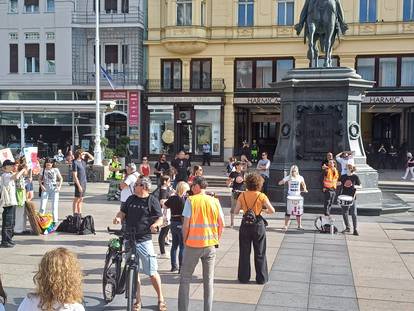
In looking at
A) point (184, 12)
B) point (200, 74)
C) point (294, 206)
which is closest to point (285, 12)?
point (184, 12)

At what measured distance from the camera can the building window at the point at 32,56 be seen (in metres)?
36.0

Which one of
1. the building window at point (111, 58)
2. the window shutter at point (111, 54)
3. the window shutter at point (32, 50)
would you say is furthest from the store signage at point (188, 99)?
the window shutter at point (32, 50)

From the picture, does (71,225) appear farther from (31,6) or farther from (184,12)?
(31,6)

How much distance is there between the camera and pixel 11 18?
3612 cm

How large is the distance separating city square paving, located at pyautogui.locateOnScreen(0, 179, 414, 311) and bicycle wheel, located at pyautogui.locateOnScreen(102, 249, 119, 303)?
15 centimetres

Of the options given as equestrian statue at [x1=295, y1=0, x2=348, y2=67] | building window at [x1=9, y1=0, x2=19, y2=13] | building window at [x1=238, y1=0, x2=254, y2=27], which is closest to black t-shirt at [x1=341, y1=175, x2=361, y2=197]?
equestrian statue at [x1=295, y1=0, x2=348, y2=67]

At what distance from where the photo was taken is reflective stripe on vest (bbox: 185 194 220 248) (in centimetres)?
602

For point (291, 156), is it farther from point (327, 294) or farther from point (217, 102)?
point (217, 102)

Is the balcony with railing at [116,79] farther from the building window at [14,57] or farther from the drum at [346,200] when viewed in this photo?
the drum at [346,200]

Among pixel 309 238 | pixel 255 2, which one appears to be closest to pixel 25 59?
pixel 255 2

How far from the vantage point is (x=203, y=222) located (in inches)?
240

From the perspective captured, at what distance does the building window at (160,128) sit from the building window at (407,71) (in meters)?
15.3

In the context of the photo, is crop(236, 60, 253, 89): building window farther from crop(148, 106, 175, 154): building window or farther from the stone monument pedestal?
the stone monument pedestal

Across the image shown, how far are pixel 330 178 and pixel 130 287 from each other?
8205 mm
